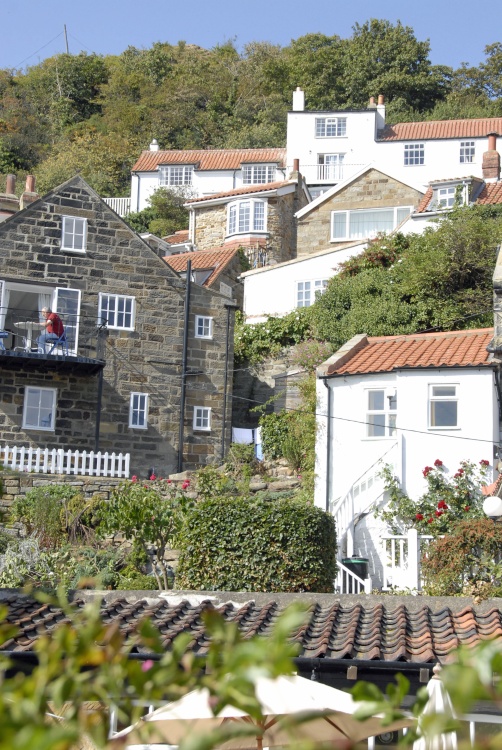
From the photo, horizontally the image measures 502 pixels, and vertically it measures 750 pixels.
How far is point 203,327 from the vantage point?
29.9 metres

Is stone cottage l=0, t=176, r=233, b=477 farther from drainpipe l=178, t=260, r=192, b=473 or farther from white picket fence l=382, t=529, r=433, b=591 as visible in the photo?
white picket fence l=382, t=529, r=433, b=591

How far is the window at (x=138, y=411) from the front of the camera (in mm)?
28406

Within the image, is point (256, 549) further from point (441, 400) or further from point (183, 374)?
point (183, 374)

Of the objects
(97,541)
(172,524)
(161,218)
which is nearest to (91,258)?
(97,541)

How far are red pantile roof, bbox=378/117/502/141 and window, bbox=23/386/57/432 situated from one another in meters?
27.7

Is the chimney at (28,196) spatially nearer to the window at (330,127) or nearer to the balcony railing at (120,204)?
the balcony railing at (120,204)

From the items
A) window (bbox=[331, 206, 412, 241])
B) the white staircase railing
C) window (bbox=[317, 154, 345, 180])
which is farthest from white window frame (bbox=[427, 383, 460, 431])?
window (bbox=[317, 154, 345, 180])

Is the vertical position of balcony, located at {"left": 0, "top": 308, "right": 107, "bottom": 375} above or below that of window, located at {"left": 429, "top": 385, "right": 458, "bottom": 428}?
above

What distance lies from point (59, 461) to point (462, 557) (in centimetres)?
1074

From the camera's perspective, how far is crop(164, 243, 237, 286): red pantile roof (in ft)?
120

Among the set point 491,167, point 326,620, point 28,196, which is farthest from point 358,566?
point 491,167

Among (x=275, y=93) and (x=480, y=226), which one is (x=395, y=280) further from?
(x=275, y=93)

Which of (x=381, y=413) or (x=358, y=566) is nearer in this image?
(x=358, y=566)

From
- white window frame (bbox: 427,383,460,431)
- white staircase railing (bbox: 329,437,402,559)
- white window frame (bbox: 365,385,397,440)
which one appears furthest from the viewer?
white window frame (bbox: 365,385,397,440)
